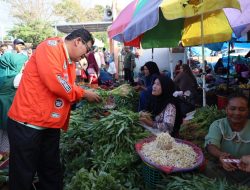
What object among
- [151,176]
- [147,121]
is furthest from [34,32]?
[151,176]

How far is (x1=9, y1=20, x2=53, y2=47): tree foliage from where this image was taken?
29.7m

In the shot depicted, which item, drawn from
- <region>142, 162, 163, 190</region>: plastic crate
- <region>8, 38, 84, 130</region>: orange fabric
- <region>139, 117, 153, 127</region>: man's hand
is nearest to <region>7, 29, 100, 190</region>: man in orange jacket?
<region>8, 38, 84, 130</region>: orange fabric

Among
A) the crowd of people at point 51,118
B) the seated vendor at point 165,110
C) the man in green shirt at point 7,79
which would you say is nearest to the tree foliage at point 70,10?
the man in green shirt at point 7,79

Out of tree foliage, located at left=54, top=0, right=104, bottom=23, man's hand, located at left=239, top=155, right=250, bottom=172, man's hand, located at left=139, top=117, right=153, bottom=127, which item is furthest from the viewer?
tree foliage, located at left=54, top=0, right=104, bottom=23

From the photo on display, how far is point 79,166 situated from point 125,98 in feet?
6.80

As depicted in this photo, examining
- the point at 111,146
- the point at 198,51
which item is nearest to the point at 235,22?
the point at 111,146

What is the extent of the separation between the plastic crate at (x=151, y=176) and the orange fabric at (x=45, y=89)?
1.00 meters

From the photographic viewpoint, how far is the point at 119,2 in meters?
16.1

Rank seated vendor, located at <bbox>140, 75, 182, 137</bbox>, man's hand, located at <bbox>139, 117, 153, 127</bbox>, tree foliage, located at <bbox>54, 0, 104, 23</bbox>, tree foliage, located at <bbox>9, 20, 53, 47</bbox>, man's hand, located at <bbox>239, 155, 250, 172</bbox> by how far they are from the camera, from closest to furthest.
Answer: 1. man's hand, located at <bbox>239, 155, 250, 172</bbox>
2. seated vendor, located at <bbox>140, 75, 182, 137</bbox>
3. man's hand, located at <bbox>139, 117, 153, 127</bbox>
4. tree foliage, located at <bbox>9, 20, 53, 47</bbox>
5. tree foliage, located at <bbox>54, 0, 104, 23</bbox>

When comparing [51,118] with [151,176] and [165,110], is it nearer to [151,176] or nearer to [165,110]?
[151,176]

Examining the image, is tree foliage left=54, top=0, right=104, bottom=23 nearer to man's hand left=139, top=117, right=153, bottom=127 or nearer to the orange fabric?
man's hand left=139, top=117, right=153, bottom=127

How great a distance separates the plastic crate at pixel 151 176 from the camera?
285 centimetres

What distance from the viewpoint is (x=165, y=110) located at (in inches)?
151

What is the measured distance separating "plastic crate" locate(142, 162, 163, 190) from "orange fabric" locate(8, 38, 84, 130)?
996 mm
